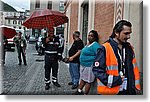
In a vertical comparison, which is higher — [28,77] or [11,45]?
[11,45]

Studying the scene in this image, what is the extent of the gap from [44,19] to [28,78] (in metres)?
0.63

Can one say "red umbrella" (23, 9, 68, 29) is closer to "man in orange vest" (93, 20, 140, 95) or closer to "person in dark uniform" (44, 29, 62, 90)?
"person in dark uniform" (44, 29, 62, 90)

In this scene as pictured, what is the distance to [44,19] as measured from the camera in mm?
3131

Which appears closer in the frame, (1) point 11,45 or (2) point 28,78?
(1) point 11,45

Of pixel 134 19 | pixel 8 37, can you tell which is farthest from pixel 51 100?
pixel 134 19

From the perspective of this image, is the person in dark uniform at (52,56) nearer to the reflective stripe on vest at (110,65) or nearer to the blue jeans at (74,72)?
the blue jeans at (74,72)

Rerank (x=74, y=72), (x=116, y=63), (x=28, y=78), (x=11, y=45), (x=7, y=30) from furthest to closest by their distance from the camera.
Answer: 1. (x=74, y=72)
2. (x=28, y=78)
3. (x=11, y=45)
4. (x=7, y=30)
5. (x=116, y=63)

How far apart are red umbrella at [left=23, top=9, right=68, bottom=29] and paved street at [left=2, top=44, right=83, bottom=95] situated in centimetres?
27

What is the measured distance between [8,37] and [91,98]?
97cm

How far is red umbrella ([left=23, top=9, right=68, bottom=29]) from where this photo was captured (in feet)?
9.98

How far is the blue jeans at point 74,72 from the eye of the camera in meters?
3.47

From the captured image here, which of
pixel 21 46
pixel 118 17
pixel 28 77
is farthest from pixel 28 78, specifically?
pixel 118 17

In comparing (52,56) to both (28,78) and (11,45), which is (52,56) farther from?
(11,45)

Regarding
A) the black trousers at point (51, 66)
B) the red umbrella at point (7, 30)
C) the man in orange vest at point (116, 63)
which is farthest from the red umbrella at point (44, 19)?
the man in orange vest at point (116, 63)
